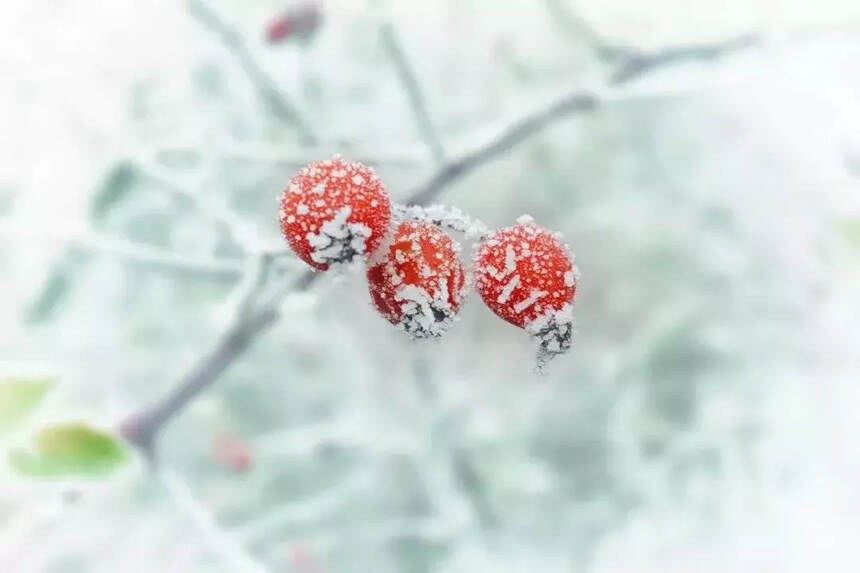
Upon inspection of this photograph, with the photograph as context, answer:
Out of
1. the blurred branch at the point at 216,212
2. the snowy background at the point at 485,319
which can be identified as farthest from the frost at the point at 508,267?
the snowy background at the point at 485,319

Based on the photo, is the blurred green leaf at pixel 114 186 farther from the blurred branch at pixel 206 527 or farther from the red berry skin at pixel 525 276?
the red berry skin at pixel 525 276

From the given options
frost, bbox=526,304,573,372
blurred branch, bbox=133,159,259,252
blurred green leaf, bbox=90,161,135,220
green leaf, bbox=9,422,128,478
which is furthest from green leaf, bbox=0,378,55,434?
frost, bbox=526,304,573,372

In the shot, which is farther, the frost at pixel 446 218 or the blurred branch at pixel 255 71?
the blurred branch at pixel 255 71

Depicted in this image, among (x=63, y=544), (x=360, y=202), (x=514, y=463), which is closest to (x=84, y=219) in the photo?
(x=63, y=544)

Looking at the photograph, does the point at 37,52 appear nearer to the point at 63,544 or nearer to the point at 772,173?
the point at 63,544

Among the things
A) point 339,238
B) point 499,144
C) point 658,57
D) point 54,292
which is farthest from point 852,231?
point 54,292

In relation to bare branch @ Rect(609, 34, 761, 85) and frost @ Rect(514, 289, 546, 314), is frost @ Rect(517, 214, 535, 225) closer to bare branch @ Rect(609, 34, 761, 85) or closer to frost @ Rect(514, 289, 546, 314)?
frost @ Rect(514, 289, 546, 314)
